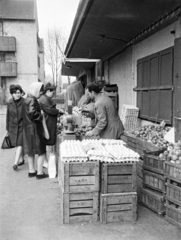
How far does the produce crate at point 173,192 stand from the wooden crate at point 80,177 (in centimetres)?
93

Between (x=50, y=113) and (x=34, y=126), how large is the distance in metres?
0.46

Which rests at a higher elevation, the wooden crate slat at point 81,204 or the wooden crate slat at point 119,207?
the wooden crate slat at point 81,204

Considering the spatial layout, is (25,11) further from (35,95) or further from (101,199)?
(101,199)

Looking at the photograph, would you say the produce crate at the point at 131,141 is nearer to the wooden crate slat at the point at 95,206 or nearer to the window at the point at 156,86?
the window at the point at 156,86

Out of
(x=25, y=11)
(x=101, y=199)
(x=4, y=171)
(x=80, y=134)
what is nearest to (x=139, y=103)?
(x=80, y=134)

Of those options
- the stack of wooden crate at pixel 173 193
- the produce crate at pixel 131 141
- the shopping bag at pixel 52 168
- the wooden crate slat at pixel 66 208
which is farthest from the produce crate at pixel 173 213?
the shopping bag at pixel 52 168

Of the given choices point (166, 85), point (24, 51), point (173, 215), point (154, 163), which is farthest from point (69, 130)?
point (24, 51)

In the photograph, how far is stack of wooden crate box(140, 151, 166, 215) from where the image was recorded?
366cm

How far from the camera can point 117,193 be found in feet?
11.3

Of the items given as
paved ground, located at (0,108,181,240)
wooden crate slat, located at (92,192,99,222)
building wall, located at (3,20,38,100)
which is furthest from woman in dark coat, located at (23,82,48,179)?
building wall, located at (3,20,38,100)

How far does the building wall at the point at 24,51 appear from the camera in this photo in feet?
115

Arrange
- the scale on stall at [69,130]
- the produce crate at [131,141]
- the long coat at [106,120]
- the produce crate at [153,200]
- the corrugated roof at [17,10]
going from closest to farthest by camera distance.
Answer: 1. the produce crate at [153,200]
2. the long coat at [106,120]
3. the scale on stall at [69,130]
4. the produce crate at [131,141]
5. the corrugated roof at [17,10]

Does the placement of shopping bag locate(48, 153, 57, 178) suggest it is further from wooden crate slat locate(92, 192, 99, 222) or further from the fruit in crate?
wooden crate slat locate(92, 192, 99, 222)

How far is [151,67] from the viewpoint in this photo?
6.65m
